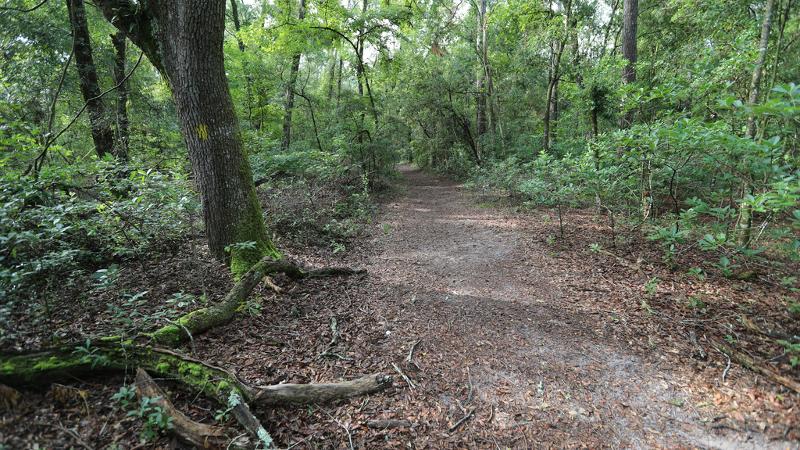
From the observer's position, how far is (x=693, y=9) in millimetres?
8852

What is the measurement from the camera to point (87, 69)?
7383 millimetres

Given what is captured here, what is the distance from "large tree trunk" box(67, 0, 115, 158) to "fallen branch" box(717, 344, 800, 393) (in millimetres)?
10305

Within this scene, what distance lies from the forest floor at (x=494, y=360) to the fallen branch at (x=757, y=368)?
0.19ft

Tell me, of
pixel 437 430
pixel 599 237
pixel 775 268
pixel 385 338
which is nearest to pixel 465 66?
pixel 599 237

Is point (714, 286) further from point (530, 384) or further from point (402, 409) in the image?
point (402, 409)

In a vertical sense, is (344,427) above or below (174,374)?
below

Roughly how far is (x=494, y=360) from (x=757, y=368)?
7.49 ft

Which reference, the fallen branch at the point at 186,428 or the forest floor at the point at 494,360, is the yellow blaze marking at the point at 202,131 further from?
the fallen branch at the point at 186,428

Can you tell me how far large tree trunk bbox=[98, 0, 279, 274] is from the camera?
432cm

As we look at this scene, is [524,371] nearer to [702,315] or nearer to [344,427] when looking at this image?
[344,427]

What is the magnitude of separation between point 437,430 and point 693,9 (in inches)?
468

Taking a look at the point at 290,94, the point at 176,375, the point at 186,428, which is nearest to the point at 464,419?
the point at 186,428

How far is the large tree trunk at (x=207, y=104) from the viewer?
14.2 ft

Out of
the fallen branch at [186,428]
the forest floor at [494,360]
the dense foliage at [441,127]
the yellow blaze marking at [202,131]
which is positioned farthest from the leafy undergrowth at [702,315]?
the yellow blaze marking at [202,131]
